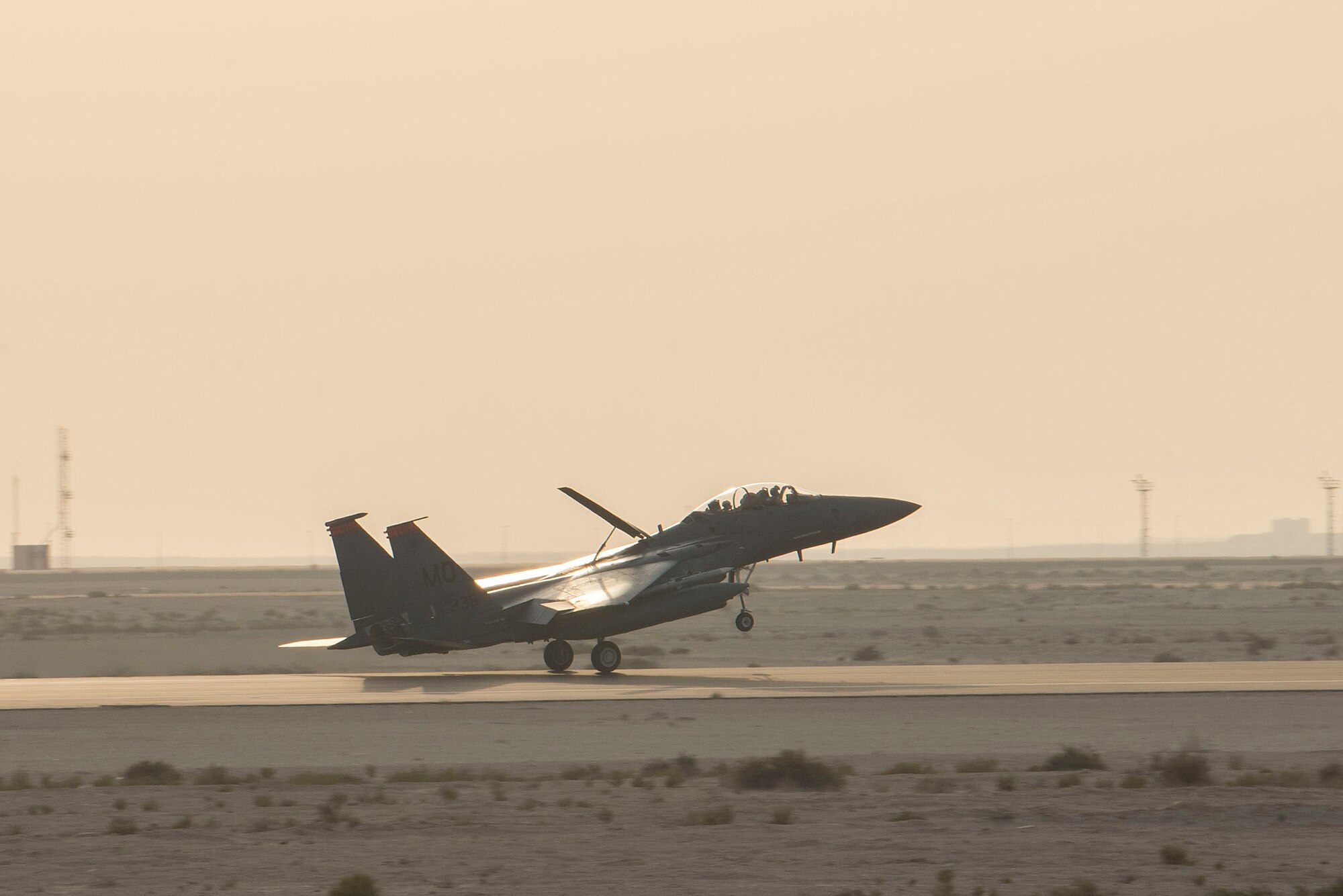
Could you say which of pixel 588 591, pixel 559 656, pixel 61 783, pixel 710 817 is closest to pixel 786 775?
pixel 710 817

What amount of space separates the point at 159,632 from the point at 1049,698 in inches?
1822

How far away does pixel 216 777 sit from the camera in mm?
20359

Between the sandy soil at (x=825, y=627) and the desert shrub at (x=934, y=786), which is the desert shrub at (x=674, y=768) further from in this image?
the sandy soil at (x=825, y=627)

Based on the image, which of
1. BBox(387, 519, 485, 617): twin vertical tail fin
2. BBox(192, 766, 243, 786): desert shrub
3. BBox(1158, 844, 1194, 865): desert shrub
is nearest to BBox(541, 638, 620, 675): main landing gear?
BBox(387, 519, 485, 617): twin vertical tail fin

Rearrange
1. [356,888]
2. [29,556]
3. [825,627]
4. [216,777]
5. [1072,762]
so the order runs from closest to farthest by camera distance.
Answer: [356,888]
[216,777]
[1072,762]
[825,627]
[29,556]

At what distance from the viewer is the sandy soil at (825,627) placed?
44312 mm

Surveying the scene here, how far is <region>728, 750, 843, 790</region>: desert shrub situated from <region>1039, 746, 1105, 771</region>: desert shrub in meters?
3.22

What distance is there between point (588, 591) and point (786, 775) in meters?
16.7

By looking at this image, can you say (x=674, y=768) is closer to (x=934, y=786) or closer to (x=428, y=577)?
(x=934, y=786)

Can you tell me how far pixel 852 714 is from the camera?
27.2m

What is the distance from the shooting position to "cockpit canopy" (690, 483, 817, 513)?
120ft

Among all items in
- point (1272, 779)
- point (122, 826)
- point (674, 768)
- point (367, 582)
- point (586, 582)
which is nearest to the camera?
point (122, 826)

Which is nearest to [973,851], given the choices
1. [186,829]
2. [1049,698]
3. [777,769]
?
[777,769]

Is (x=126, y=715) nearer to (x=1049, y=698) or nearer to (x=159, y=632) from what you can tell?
(x=1049, y=698)
